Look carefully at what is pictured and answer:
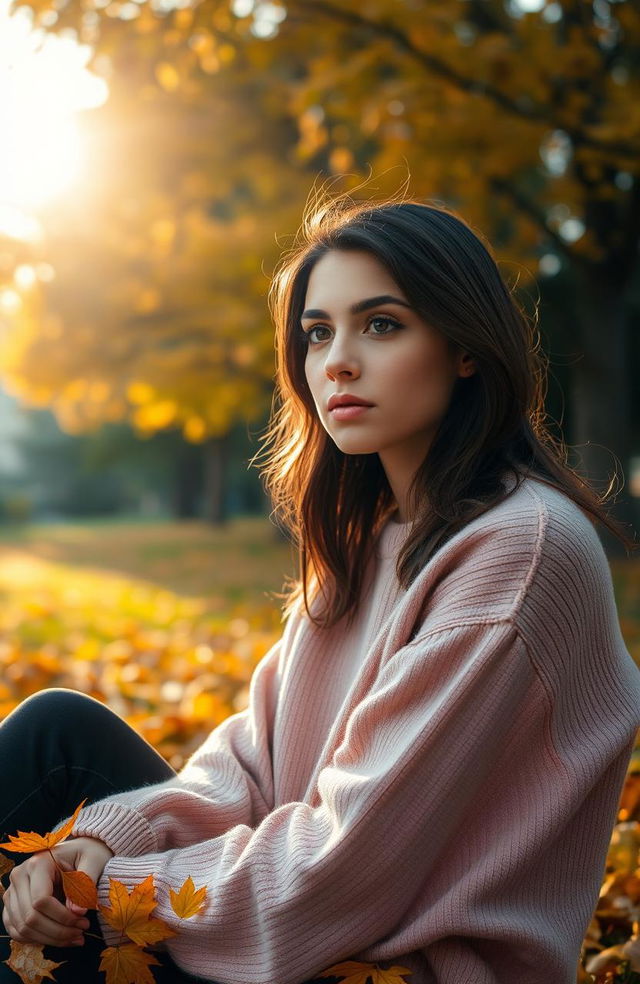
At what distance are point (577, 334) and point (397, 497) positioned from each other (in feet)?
23.6

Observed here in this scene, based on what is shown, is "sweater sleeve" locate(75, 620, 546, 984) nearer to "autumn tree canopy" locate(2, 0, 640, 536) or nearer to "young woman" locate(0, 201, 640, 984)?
"young woman" locate(0, 201, 640, 984)

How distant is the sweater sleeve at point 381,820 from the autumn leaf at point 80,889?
12 cm

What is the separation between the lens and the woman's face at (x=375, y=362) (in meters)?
1.89

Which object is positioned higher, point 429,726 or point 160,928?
point 429,726

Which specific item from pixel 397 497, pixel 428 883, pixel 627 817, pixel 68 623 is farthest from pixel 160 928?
pixel 68 623

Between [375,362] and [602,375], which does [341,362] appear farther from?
[602,375]

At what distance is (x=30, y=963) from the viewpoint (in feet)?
5.32

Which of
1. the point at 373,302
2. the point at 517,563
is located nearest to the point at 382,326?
the point at 373,302

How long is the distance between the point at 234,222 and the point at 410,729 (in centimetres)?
999

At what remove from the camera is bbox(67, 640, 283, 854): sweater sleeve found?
1.82m

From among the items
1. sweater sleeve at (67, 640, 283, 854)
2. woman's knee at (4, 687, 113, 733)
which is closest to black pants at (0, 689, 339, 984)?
woman's knee at (4, 687, 113, 733)

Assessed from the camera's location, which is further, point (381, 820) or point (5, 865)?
point (5, 865)

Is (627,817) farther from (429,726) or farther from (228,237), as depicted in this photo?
(228,237)

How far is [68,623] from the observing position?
7.73m
